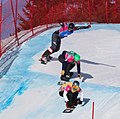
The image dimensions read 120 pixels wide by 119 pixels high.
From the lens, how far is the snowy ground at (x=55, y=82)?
9750 millimetres

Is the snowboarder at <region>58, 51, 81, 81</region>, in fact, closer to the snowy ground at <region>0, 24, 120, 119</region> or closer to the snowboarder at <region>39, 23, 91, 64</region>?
the snowy ground at <region>0, 24, 120, 119</region>

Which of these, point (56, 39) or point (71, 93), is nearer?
point (71, 93)

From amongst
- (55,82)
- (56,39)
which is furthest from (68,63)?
(56,39)

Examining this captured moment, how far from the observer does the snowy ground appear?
975 centimetres

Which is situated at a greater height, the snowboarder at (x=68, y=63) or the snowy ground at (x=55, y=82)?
the snowboarder at (x=68, y=63)

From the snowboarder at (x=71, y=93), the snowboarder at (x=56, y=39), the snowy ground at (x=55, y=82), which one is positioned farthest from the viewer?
the snowboarder at (x=56, y=39)

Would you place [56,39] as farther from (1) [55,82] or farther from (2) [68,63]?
(1) [55,82]

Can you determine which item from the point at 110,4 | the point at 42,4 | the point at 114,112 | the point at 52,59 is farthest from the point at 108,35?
the point at 42,4

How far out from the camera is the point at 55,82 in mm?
11078

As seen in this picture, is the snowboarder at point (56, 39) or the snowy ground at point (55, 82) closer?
the snowy ground at point (55, 82)

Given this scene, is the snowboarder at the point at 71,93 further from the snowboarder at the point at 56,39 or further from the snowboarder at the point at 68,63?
the snowboarder at the point at 56,39

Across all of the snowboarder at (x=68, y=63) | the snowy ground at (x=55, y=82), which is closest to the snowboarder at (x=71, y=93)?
the snowy ground at (x=55, y=82)

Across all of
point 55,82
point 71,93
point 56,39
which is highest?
point 56,39

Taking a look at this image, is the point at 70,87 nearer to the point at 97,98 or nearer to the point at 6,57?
the point at 97,98
